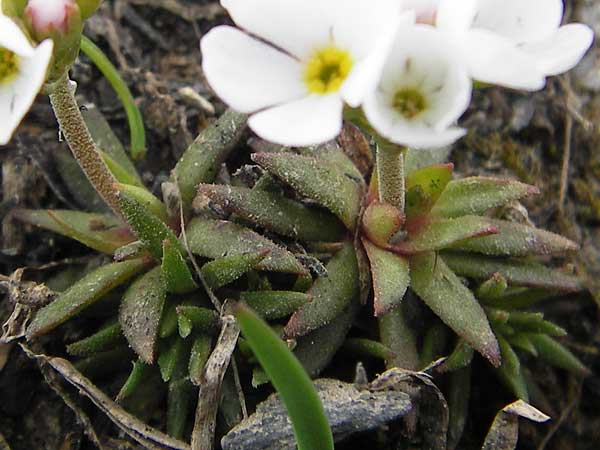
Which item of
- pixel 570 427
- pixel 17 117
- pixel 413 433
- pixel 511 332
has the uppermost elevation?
pixel 17 117

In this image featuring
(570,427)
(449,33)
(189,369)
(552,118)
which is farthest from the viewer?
(552,118)

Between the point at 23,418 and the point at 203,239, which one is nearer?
the point at 203,239

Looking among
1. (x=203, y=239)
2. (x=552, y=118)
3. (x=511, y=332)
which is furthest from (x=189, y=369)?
(x=552, y=118)

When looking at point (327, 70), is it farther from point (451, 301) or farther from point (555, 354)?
point (555, 354)

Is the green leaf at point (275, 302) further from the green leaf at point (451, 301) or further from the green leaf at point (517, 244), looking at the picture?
the green leaf at point (517, 244)

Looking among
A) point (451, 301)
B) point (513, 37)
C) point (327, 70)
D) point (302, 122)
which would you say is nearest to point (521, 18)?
point (513, 37)

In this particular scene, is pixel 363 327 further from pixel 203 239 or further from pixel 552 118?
pixel 552 118

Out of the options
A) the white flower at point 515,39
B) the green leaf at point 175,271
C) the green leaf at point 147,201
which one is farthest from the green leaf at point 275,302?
the white flower at point 515,39
